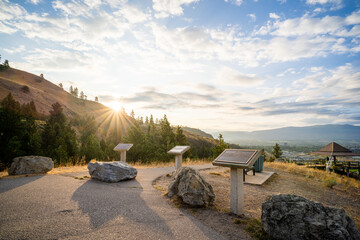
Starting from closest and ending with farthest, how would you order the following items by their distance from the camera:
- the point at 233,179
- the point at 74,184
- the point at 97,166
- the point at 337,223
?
the point at 337,223 → the point at 233,179 → the point at 74,184 → the point at 97,166

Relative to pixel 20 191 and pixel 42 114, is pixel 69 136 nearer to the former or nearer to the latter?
pixel 20 191

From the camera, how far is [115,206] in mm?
5207

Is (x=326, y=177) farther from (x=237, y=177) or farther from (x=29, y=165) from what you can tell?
(x=29, y=165)

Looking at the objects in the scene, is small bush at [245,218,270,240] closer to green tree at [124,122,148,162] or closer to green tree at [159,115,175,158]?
green tree at [124,122,148,162]

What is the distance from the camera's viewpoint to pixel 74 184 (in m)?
7.46

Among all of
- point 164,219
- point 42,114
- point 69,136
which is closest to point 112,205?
point 164,219

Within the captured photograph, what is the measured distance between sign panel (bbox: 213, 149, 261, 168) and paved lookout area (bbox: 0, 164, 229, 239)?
1.74 m

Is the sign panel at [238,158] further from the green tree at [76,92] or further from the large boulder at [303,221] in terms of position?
the green tree at [76,92]

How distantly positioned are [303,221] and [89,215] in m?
4.86

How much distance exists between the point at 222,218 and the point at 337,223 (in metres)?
2.44

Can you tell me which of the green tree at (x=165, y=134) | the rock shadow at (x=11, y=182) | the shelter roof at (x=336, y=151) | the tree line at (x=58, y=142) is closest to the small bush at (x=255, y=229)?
the rock shadow at (x=11, y=182)

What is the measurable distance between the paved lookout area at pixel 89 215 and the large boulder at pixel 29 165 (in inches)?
86.9

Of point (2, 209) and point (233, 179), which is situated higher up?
point (233, 179)

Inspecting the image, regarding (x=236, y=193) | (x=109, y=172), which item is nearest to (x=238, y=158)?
(x=236, y=193)
